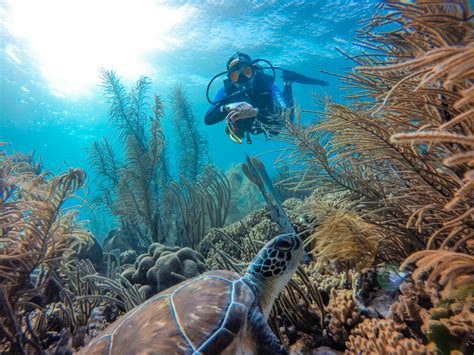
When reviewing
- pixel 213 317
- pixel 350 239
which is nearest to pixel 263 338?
pixel 213 317

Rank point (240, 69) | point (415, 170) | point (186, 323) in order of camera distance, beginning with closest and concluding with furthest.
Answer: point (186, 323)
point (415, 170)
point (240, 69)

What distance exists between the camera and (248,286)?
1.85m

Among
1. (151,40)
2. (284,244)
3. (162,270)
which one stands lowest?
(284,244)

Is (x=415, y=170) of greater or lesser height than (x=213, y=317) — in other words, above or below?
above

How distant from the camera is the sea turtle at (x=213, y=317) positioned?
1435 millimetres

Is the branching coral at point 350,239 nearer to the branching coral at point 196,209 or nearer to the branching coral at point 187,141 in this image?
the branching coral at point 196,209

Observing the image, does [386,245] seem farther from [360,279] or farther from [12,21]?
[12,21]

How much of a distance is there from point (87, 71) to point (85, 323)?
87.6 ft

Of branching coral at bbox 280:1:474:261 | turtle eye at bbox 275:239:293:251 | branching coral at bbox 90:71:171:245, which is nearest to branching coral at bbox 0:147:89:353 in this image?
turtle eye at bbox 275:239:293:251

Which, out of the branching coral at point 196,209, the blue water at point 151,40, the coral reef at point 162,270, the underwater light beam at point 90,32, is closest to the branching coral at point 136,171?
the branching coral at point 196,209

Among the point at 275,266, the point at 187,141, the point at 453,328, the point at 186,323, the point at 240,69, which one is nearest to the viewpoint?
the point at 453,328

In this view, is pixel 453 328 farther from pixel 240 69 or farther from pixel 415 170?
pixel 240 69

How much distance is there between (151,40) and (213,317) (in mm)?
20391

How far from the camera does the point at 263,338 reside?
1.58m
